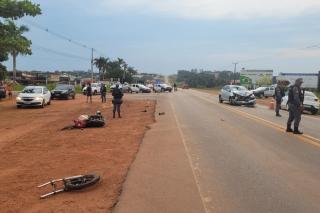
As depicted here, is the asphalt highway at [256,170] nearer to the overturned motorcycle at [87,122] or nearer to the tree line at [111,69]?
the overturned motorcycle at [87,122]

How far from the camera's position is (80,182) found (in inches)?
371

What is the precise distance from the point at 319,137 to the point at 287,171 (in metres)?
7.27

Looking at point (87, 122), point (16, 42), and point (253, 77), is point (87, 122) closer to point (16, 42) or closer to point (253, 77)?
point (16, 42)

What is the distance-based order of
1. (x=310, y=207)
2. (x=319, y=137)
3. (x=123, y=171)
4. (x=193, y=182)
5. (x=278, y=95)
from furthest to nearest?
(x=278, y=95) < (x=319, y=137) < (x=123, y=171) < (x=193, y=182) < (x=310, y=207)

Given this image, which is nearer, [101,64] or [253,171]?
[253,171]

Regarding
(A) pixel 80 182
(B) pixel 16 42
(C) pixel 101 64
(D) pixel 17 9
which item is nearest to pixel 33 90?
(B) pixel 16 42

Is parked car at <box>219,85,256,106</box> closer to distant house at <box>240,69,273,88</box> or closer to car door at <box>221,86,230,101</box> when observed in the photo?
car door at <box>221,86,230,101</box>

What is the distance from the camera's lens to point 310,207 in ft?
25.2

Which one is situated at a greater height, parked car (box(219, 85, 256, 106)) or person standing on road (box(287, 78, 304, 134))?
person standing on road (box(287, 78, 304, 134))

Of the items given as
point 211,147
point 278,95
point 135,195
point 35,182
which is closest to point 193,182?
point 135,195

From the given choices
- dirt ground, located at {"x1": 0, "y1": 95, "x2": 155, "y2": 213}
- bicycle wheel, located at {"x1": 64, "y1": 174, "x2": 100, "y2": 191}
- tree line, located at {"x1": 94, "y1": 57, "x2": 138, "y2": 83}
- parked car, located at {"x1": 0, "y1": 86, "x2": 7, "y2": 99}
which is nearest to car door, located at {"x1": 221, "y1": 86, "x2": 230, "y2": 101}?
parked car, located at {"x1": 0, "y1": 86, "x2": 7, "y2": 99}

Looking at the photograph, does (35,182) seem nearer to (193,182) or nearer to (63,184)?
(63,184)

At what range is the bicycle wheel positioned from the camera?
9.14 meters

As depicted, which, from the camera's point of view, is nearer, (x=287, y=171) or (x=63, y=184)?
(x=63, y=184)
